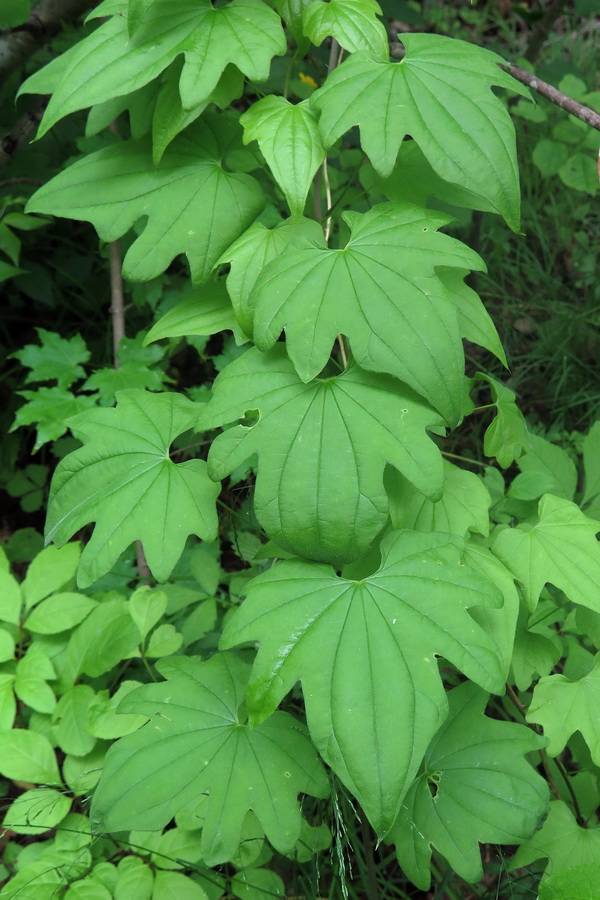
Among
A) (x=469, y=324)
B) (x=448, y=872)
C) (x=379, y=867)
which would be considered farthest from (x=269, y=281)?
(x=379, y=867)

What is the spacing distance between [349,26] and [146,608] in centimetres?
124

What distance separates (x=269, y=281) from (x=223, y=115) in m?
0.47

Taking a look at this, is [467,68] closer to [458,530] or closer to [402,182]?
[402,182]

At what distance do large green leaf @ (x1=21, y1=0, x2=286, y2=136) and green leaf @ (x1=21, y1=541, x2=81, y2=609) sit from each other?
1.07 m

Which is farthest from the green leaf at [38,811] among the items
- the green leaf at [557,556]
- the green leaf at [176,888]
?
the green leaf at [557,556]

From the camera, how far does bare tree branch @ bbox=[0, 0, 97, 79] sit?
1.87 metres

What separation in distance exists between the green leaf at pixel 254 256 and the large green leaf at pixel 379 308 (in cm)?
8

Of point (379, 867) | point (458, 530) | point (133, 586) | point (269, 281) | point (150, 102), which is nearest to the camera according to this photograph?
point (269, 281)

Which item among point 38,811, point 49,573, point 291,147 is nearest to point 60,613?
point 49,573

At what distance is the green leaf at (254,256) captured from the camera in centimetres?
122

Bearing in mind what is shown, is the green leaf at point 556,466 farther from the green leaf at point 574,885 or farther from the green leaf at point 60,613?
the green leaf at point 60,613

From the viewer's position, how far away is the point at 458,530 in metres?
1.23

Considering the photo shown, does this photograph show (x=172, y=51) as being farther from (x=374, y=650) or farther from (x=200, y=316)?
(x=374, y=650)

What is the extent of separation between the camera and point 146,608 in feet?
5.57
